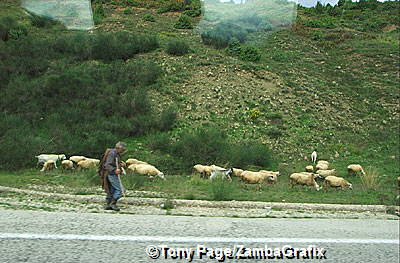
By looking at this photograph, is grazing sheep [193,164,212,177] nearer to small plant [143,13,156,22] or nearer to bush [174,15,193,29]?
bush [174,15,193,29]

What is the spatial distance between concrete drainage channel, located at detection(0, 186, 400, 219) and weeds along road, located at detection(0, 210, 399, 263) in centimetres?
91

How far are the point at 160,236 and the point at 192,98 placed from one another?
58.4 feet

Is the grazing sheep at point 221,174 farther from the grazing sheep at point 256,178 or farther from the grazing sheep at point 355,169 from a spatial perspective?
the grazing sheep at point 355,169

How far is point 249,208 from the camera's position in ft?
30.3

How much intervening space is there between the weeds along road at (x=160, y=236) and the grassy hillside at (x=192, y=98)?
8355 mm

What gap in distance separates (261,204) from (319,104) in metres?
16.8

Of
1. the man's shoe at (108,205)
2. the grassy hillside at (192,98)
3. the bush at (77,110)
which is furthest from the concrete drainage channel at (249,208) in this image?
the bush at (77,110)

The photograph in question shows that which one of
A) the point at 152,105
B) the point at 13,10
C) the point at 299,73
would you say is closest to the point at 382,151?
the point at 299,73

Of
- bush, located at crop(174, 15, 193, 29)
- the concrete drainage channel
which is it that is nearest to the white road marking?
the concrete drainage channel

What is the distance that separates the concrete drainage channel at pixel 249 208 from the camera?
8.67 meters

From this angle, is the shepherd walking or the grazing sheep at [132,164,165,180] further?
the grazing sheep at [132,164,165,180]

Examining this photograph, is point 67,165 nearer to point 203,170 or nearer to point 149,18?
point 203,170

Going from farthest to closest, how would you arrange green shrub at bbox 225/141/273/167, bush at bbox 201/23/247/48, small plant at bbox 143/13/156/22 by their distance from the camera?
small plant at bbox 143/13/156/22 < bush at bbox 201/23/247/48 < green shrub at bbox 225/141/273/167

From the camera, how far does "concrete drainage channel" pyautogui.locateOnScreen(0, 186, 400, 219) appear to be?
341 inches
